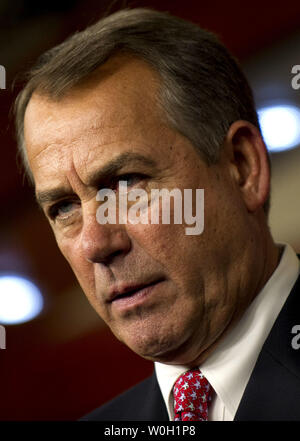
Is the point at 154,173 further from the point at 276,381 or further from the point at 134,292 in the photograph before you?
the point at 276,381

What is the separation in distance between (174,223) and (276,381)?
0.86ft

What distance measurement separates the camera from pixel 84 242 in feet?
3.21

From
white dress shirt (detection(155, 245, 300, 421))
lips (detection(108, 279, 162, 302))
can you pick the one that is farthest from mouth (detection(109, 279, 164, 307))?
white dress shirt (detection(155, 245, 300, 421))

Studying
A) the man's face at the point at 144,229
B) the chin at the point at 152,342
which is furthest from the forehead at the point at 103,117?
the chin at the point at 152,342

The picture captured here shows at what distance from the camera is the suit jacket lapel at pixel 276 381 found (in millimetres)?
953

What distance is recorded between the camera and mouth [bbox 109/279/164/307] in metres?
0.98

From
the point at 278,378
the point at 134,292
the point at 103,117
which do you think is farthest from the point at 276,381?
the point at 103,117

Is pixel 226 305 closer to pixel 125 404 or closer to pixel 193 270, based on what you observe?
pixel 193 270

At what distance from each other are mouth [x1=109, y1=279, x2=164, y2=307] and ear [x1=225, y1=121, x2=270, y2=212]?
195 millimetres

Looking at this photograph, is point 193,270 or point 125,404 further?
point 125,404

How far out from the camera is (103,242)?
0.96 m

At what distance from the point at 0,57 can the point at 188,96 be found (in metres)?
0.50

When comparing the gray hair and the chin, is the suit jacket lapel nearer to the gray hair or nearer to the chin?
the chin
